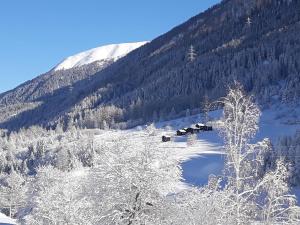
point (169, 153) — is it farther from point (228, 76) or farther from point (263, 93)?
point (228, 76)

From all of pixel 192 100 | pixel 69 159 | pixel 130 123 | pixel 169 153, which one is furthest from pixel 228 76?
pixel 169 153

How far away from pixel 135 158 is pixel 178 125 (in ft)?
401

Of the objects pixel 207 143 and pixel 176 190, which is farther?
pixel 207 143

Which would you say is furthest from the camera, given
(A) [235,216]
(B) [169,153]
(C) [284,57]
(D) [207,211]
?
(C) [284,57]

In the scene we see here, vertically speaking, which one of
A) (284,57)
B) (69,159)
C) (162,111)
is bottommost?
(69,159)

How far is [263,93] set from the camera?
151 metres

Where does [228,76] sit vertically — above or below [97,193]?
above

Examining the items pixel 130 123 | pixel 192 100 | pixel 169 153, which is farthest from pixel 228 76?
pixel 169 153

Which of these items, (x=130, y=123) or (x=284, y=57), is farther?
(x=130, y=123)

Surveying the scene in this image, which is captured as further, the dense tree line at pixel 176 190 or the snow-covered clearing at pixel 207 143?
the snow-covered clearing at pixel 207 143

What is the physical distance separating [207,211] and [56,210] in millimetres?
9983

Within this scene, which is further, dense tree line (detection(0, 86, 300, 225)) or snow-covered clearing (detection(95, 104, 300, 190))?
snow-covered clearing (detection(95, 104, 300, 190))

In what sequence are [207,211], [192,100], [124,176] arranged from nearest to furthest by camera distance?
[207,211], [124,176], [192,100]

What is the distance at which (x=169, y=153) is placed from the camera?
1011 inches
